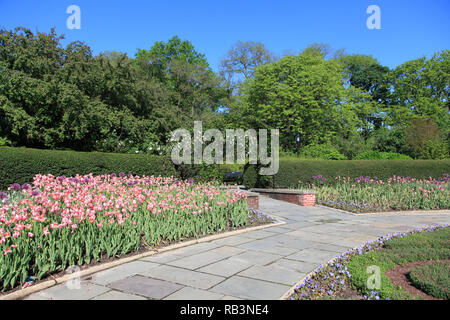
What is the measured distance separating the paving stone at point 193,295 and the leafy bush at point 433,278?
1.91m

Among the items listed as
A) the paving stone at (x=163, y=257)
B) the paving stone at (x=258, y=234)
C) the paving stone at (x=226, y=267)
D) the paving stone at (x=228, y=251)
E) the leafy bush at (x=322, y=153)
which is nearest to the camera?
the paving stone at (x=226, y=267)

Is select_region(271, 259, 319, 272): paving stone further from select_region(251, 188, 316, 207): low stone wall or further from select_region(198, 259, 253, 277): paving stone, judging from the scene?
select_region(251, 188, 316, 207): low stone wall

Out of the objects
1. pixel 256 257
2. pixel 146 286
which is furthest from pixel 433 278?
pixel 146 286

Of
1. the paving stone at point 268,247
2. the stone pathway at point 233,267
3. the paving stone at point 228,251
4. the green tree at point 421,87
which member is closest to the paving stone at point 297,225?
the stone pathway at point 233,267

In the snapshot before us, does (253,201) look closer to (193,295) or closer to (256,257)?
(256,257)

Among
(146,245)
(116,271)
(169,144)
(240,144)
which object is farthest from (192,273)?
(240,144)

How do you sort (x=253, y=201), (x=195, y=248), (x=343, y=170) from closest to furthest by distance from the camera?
(x=195, y=248), (x=253, y=201), (x=343, y=170)

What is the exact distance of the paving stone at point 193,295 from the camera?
2.87 metres

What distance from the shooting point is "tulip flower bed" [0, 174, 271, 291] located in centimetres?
337

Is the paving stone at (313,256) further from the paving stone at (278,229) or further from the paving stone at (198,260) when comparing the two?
the paving stone at (278,229)

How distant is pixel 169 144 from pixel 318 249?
28.5 ft

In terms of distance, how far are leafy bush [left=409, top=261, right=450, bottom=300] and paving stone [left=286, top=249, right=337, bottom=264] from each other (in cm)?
106

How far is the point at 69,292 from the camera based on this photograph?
298cm

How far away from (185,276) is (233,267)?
25.2 inches
